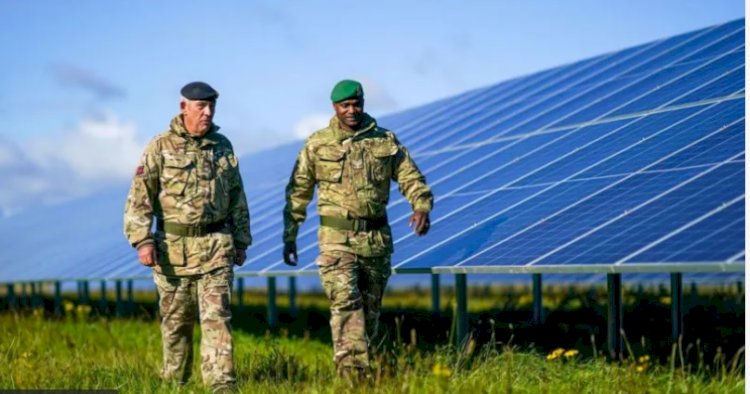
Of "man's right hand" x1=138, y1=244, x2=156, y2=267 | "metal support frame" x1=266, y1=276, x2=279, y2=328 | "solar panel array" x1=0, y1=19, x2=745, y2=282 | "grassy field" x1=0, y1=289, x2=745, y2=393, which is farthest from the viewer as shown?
"metal support frame" x1=266, y1=276, x2=279, y2=328

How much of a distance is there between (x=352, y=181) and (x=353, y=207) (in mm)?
197

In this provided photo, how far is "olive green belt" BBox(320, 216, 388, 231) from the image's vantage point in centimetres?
941

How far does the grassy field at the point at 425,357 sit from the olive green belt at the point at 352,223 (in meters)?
0.92

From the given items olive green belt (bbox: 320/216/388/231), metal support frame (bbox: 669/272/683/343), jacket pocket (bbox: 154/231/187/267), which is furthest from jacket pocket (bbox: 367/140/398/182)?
metal support frame (bbox: 669/272/683/343)

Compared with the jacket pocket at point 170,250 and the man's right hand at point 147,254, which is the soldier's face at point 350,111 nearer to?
the jacket pocket at point 170,250

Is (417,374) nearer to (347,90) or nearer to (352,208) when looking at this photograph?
(352,208)

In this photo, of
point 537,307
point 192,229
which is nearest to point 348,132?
point 192,229

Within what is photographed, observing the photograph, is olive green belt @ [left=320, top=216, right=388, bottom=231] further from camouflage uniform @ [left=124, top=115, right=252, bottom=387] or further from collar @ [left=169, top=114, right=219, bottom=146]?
collar @ [left=169, top=114, right=219, bottom=146]

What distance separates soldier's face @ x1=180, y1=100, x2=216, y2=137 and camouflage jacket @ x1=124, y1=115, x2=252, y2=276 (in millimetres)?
63

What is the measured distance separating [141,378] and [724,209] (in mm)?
4625

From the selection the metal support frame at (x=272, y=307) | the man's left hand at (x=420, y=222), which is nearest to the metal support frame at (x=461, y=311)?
the man's left hand at (x=420, y=222)

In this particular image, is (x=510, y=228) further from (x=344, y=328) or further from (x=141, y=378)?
(x=141, y=378)

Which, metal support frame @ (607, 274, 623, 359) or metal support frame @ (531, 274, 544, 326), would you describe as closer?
metal support frame @ (607, 274, 623, 359)

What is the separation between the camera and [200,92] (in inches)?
365
